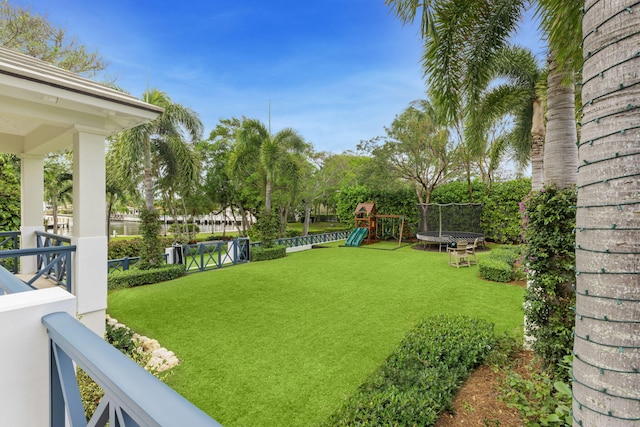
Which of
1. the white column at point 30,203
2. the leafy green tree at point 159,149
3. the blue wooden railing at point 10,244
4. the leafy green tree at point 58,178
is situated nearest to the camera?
the white column at point 30,203

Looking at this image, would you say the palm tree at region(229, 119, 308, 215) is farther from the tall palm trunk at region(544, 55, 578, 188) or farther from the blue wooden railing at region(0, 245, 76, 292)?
the tall palm trunk at region(544, 55, 578, 188)

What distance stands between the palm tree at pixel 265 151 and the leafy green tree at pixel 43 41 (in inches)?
305

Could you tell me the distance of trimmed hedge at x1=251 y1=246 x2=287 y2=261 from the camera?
12492 millimetres

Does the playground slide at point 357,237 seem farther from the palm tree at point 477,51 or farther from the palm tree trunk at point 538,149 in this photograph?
the palm tree at point 477,51

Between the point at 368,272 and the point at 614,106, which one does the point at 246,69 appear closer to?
the point at 368,272

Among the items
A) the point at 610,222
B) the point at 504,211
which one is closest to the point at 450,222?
the point at 504,211

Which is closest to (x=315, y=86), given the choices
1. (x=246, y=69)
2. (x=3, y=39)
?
(x=246, y=69)

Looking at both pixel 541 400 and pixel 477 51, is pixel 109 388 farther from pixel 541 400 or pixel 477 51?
pixel 477 51

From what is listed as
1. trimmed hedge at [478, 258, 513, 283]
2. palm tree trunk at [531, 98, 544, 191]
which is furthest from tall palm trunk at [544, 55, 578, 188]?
trimmed hedge at [478, 258, 513, 283]

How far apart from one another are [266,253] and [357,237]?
6239 mm

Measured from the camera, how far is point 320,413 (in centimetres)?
313

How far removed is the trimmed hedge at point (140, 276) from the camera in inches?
330

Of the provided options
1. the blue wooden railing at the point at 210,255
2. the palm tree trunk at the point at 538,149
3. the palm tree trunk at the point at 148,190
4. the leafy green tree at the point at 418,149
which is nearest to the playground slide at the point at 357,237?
the blue wooden railing at the point at 210,255

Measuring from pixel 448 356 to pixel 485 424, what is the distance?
3.09 ft
